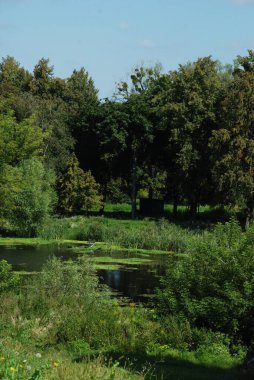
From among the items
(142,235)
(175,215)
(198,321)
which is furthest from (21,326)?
(175,215)

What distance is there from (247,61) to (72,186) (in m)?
21.0

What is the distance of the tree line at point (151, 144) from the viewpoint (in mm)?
52219

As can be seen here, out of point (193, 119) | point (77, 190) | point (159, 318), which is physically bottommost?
point (159, 318)

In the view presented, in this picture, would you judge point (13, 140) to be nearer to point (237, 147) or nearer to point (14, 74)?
point (237, 147)

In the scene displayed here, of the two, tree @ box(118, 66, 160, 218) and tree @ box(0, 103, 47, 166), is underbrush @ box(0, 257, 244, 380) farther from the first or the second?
tree @ box(118, 66, 160, 218)

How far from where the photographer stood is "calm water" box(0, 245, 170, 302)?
28.9 m

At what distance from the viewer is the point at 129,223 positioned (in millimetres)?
56188

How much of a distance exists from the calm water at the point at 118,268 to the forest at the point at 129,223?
0.53 m

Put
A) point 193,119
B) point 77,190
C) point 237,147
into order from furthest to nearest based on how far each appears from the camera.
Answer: point 77,190 < point 193,119 < point 237,147

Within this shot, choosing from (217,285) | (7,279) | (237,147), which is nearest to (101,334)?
(217,285)

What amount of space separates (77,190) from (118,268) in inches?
1098

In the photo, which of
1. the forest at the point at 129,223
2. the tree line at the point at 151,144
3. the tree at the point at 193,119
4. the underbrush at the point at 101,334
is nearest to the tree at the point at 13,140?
the forest at the point at 129,223

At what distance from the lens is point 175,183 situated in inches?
2450

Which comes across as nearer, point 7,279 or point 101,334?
point 101,334
